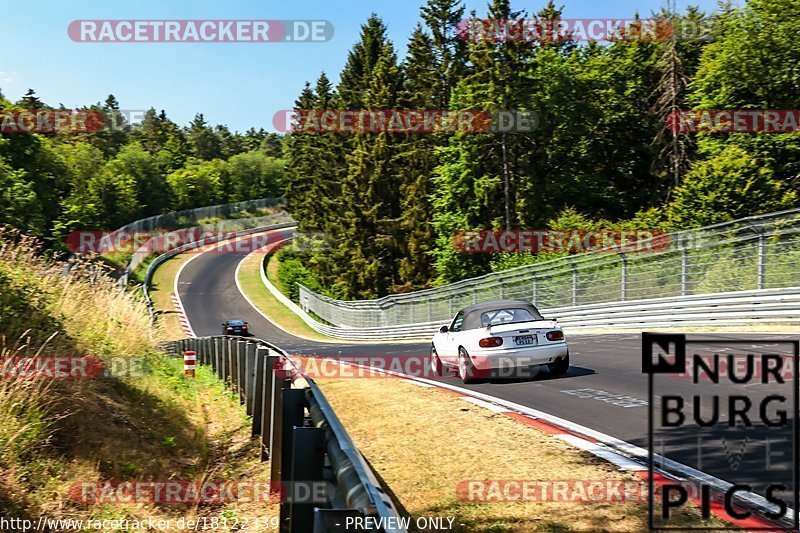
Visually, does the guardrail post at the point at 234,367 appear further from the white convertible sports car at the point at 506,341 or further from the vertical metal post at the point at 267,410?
the white convertible sports car at the point at 506,341

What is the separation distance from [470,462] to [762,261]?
46.9 feet

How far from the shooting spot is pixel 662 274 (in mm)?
22188

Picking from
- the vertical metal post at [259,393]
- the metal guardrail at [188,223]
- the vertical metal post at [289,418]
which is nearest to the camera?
the vertical metal post at [289,418]

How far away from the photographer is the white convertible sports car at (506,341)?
13086mm

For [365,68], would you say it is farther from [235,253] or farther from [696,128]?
[696,128]

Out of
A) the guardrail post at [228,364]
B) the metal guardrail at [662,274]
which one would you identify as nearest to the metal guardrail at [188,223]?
the metal guardrail at [662,274]

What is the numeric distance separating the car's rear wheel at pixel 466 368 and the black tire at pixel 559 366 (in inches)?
55.0

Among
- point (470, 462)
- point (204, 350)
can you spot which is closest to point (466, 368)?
point (470, 462)

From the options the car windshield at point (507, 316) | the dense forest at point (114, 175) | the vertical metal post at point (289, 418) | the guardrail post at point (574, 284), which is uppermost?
the dense forest at point (114, 175)

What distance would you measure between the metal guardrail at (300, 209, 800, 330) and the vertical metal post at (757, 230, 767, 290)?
0.02 meters

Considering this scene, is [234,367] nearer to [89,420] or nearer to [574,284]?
[89,420]

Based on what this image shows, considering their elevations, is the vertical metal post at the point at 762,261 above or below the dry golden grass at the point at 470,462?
above

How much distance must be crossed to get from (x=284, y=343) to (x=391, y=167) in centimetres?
1912

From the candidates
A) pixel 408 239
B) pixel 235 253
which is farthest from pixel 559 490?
pixel 235 253
